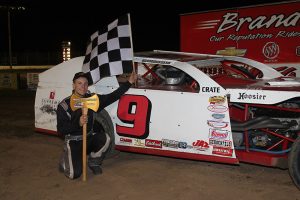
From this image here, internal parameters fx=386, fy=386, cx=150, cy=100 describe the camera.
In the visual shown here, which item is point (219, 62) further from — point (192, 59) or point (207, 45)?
point (207, 45)

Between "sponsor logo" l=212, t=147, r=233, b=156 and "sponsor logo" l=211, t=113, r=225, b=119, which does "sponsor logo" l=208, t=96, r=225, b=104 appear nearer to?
"sponsor logo" l=211, t=113, r=225, b=119

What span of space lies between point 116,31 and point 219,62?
1554 mm

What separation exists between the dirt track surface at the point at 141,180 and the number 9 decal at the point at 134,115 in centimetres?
47

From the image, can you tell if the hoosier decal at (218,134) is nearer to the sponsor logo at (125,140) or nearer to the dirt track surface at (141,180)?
the dirt track surface at (141,180)

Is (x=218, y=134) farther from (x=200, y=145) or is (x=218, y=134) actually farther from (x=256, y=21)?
(x=256, y=21)

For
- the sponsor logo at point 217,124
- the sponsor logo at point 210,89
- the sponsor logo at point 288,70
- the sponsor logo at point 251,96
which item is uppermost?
the sponsor logo at point 288,70

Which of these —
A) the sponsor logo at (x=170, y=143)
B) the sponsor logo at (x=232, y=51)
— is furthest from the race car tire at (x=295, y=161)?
the sponsor logo at (x=232, y=51)

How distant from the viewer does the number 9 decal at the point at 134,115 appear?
469 cm

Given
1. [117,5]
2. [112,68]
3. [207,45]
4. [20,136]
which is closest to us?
[112,68]

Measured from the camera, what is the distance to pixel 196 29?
30.6 ft

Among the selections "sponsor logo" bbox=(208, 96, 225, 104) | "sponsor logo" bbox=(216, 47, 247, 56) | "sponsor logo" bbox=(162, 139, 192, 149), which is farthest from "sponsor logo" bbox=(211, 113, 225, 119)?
"sponsor logo" bbox=(216, 47, 247, 56)

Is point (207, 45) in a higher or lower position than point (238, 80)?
higher

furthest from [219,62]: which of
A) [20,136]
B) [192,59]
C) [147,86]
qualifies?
[20,136]

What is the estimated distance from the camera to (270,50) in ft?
25.9
